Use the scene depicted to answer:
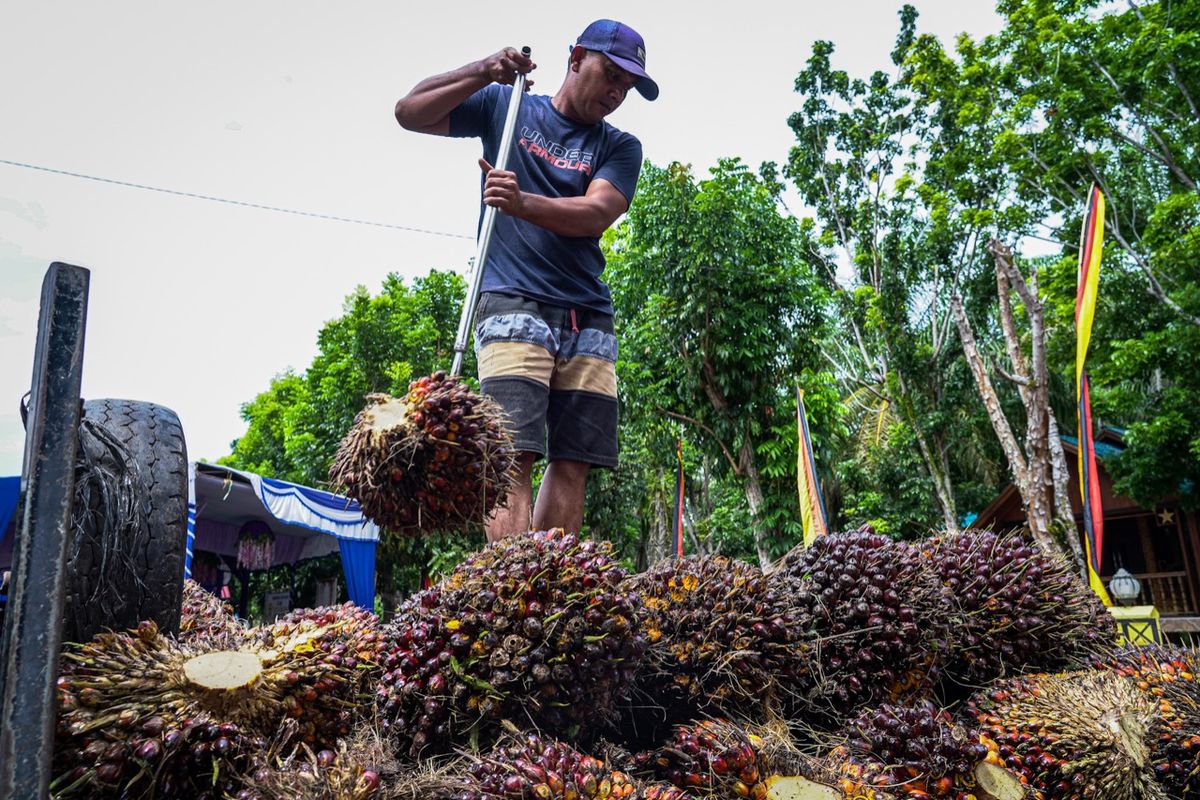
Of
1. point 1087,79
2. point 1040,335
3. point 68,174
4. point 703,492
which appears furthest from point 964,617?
point 703,492

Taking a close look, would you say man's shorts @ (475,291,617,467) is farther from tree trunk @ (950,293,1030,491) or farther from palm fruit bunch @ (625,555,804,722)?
tree trunk @ (950,293,1030,491)

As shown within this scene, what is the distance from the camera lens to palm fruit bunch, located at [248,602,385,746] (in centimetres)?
152

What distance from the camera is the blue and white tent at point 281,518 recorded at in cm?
1102

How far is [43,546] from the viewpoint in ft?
3.34

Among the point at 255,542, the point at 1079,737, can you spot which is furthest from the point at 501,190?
the point at 255,542

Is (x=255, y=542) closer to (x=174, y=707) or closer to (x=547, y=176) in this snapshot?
(x=547, y=176)

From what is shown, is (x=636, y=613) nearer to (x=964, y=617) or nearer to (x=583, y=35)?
(x=964, y=617)

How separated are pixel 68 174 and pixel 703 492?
53.0 feet

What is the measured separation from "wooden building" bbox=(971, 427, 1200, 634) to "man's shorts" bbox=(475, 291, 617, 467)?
56.5 ft

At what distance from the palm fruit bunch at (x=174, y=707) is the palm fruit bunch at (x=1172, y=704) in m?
1.87

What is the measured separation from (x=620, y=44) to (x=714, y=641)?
1918 millimetres

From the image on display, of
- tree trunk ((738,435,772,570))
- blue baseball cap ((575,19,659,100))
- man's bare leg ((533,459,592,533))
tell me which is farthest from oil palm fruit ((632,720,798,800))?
tree trunk ((738,435,772,570))

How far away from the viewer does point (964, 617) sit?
7.11ft

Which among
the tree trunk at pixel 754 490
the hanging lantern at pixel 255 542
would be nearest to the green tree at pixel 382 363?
the hanging lantern at pixel 255 542
